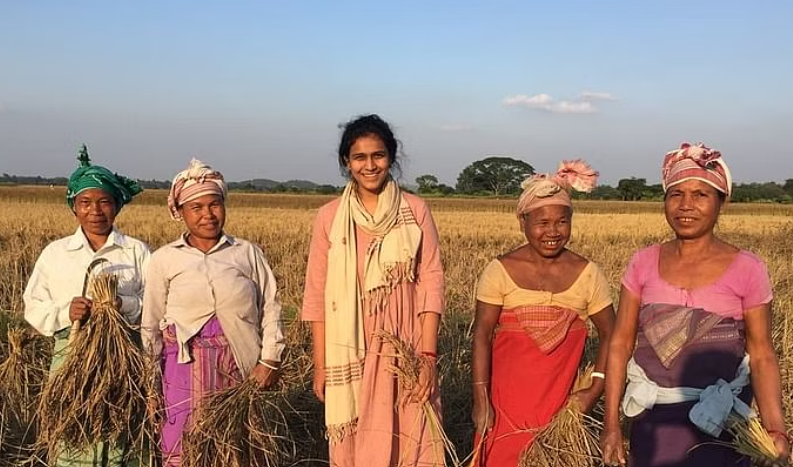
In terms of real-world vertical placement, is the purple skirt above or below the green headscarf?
below

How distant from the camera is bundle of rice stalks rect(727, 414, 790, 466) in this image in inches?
79.1

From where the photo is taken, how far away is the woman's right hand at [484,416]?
272 centimetres

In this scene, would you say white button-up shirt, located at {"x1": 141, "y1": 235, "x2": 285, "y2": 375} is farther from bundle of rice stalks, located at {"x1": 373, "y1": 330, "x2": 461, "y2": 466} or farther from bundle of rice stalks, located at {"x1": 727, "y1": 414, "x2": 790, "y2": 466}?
bundle of rice stalks, located at {"x1": 727, "y1": 414, "x2": 790, "y2": 466}

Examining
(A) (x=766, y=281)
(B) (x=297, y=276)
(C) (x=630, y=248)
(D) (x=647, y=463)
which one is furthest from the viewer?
(C) (x=630, y=248)

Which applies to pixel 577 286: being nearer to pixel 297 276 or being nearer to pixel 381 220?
pixel 381 220

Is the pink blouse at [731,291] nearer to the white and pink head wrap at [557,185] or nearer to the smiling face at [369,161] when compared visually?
the white and pink head wrap at [557,185]

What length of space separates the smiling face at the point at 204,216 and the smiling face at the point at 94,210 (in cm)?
45

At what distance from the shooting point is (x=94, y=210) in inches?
124

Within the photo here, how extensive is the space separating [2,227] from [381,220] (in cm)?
1515

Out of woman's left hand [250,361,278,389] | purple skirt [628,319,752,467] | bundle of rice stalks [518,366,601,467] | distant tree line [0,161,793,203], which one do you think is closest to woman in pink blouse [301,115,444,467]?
woman's left hand [250,361,278,389]

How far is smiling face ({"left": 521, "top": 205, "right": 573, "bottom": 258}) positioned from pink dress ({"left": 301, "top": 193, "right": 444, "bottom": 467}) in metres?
0.41

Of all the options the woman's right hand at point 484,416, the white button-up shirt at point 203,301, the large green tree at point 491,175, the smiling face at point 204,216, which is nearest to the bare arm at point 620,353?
the woman's right hand at point 484,416

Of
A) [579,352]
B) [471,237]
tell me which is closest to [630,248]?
[471,237]

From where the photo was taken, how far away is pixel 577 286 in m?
2.72
